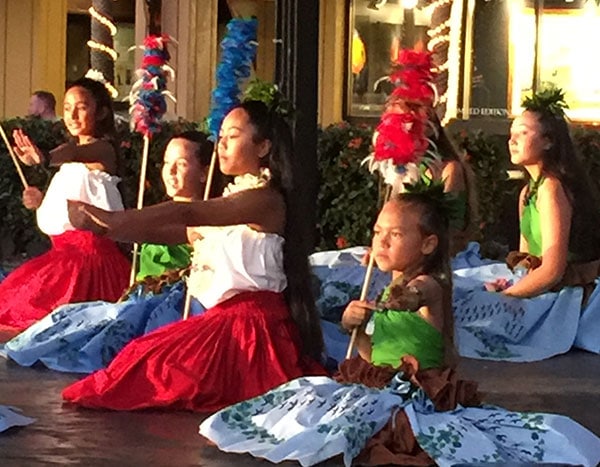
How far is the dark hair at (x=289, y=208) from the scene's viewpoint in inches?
231

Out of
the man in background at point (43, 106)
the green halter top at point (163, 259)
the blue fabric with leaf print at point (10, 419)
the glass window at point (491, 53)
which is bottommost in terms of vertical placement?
the blue fabric with leaf print at point (10, 419)

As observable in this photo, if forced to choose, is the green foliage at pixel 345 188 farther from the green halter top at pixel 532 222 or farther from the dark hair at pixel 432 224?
the dark hair at pixel 432 224

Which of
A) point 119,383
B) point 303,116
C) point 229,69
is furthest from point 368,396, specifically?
point 303,116

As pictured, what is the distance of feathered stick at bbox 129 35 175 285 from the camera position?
24.2 feet

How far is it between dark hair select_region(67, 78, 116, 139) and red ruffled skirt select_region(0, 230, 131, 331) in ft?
1.76

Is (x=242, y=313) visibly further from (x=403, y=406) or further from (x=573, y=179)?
(x=573, y=179)

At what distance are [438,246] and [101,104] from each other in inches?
118

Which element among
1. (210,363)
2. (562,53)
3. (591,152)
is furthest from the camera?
(562,53)

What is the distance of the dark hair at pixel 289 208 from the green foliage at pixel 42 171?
5.34 meters

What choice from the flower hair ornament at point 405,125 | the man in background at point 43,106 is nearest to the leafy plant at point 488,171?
the man in background at point 43,106

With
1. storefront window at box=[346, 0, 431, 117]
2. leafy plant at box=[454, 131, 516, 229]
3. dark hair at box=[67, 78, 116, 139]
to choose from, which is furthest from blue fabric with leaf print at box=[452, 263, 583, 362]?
storefront window at box=[346, 0, 431, 117]

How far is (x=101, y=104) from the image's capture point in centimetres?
780

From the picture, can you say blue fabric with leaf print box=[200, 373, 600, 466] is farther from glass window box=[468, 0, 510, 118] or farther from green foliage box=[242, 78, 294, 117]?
glass window box=[468, 0, 510, 118]

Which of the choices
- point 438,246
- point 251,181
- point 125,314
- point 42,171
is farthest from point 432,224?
point 42,171
